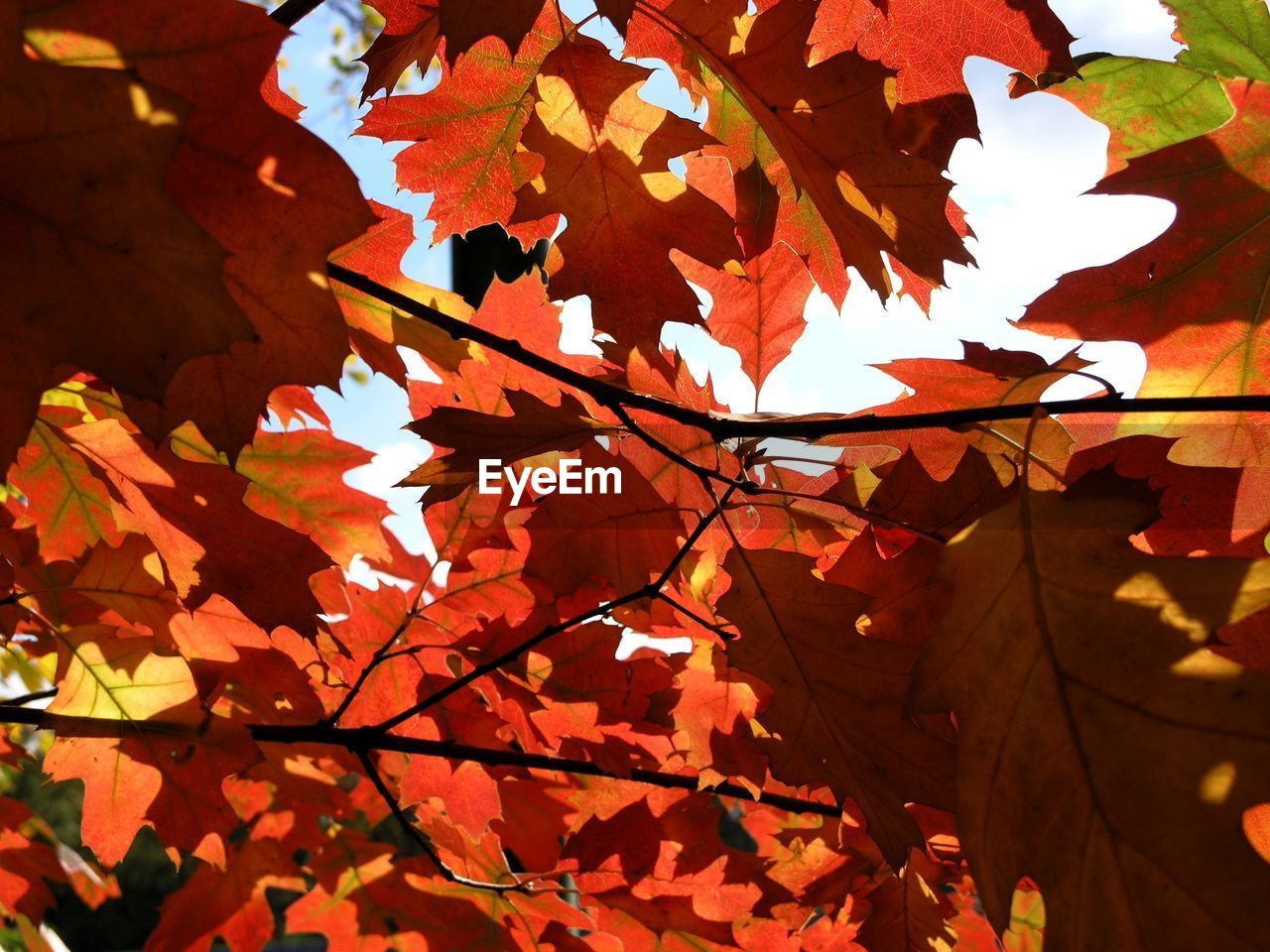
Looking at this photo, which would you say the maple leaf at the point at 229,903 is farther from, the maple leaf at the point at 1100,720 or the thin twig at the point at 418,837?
the maple leaf at the point at 1100,720

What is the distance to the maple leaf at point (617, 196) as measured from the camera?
88 centimetres

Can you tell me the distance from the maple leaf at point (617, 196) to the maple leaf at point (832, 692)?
263mm

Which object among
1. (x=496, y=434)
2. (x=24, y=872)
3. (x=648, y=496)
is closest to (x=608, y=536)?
(x=648, y=496)

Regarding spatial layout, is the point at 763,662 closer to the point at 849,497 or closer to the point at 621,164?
the point at 849,497

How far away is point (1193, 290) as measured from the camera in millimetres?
853

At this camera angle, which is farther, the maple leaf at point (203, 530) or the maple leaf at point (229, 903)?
the maple leaf at point (229, 903)

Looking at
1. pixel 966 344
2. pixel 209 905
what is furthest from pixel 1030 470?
pixel 209 905

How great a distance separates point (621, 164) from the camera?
90cm

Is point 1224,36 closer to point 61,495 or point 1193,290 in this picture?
point 1193,290

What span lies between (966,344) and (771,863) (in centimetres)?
74

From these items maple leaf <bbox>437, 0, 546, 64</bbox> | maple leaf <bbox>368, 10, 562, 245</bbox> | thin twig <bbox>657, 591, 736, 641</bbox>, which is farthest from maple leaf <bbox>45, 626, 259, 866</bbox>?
maple leaf <bbox>437, 0, 546, 64</bbox>

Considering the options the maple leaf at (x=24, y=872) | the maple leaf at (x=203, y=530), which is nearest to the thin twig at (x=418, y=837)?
the maple leaf at (x=203, y=530)

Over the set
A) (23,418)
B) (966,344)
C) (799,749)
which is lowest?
(799,749)

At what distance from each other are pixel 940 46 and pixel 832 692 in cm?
63
